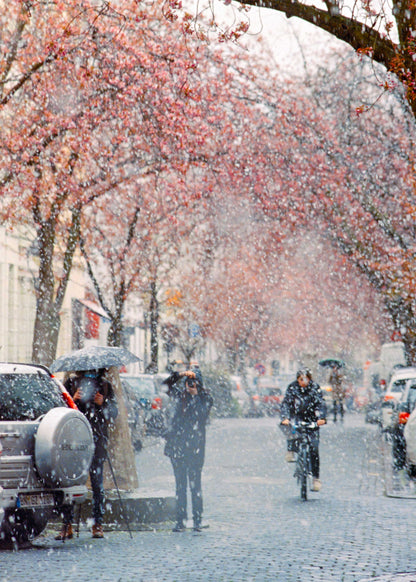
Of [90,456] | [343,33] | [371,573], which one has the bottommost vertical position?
[371,573]

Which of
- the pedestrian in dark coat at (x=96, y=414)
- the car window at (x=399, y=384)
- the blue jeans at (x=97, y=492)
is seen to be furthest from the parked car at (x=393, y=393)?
the blue jeans at (x=97, y=492)

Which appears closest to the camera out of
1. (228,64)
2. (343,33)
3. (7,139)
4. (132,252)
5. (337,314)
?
(343,33)

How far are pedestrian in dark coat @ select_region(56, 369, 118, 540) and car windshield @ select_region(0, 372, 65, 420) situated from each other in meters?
1.01

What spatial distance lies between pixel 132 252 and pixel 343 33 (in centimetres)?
3061

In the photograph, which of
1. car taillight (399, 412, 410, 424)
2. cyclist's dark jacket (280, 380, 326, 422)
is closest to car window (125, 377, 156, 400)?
car taillight (399, 412, 410, 424)

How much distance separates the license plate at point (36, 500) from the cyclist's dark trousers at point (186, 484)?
2026mm

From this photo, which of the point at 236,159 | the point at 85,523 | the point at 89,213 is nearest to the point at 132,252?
the point at 89,213

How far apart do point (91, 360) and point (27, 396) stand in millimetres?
1633

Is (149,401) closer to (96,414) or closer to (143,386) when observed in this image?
(143,386)

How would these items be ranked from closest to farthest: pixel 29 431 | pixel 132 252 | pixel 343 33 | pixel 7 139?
1. pixel 343 33
2. pixel 29 431
3. pixel 7 139
4. pixel 132 252

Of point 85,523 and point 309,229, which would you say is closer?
point 85,523

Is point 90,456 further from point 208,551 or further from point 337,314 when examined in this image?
point 337,314

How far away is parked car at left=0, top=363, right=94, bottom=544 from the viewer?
9461 mm

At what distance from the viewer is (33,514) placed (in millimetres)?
10422
